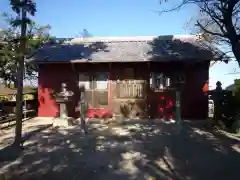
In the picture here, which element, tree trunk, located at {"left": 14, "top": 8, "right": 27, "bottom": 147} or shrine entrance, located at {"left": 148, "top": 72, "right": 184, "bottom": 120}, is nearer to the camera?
tree trunk, located at {"left": 14, "top": 8, "right": 27, "bottom": 147}

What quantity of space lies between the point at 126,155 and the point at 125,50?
8.53 metres

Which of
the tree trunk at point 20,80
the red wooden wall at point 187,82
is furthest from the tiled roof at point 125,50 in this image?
the tree trunk at point 20,80

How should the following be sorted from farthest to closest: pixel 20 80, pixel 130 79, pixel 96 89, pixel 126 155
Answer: pixel 96 89 < pixel 130 79 < pixel 20 80 < pixel 126 155

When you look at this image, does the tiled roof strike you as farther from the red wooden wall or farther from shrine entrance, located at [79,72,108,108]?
shrine entrance, located at [79,72,108,108]

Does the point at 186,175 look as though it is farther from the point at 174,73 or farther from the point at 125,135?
the point at 174,73

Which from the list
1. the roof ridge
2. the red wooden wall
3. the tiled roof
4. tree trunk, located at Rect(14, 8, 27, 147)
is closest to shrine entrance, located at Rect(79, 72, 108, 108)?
the red wooden wall

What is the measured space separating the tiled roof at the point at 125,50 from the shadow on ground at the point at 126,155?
399 cm

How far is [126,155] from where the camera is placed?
880 centimetres

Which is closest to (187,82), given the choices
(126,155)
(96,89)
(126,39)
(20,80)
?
(96,89)

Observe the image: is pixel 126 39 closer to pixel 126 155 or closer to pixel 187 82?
pixel 187 82

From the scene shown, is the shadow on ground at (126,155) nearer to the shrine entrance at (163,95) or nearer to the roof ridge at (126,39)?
the shrine entrance at (163,95)

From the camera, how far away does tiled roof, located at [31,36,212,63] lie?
1505cm

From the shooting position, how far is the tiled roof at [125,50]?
49.4 feet

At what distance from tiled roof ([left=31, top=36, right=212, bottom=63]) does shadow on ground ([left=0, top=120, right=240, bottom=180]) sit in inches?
157
